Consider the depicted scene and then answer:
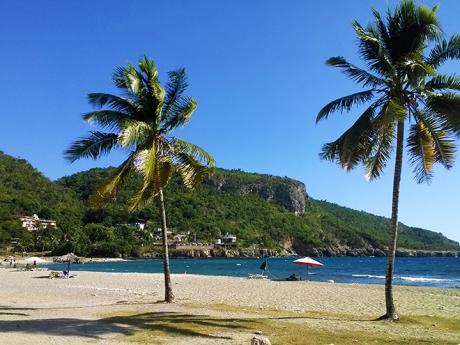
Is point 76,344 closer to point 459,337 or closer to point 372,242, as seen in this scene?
point 459,337

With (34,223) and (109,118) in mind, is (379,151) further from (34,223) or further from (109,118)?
(34,223)

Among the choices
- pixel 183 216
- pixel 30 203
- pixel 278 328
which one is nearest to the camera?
pixel 278 328

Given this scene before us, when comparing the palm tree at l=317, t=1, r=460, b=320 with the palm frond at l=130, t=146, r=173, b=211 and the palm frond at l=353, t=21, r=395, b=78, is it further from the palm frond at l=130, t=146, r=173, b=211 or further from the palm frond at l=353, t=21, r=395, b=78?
the palm frond at l=130, t=146, r=173, b=211

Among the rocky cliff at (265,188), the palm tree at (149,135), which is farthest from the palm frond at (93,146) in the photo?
the rocky cliff at (265,188)

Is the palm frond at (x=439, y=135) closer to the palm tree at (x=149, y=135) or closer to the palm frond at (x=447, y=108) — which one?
the palm frond at (x=447, y=108)

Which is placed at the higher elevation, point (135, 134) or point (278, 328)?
point (135, 134)

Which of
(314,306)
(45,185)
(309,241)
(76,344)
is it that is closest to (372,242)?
(309,241)

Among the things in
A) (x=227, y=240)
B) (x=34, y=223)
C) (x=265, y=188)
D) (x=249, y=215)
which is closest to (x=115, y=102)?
(x=34, y=223)

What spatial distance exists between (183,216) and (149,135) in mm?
145944

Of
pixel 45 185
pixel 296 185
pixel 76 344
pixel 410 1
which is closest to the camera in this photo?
pixel 76 344

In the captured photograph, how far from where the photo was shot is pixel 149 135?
1705 centimetres

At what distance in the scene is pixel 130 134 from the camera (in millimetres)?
14797

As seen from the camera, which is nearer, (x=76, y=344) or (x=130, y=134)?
(x=76, y=344)

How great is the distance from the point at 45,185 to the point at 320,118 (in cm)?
14501
